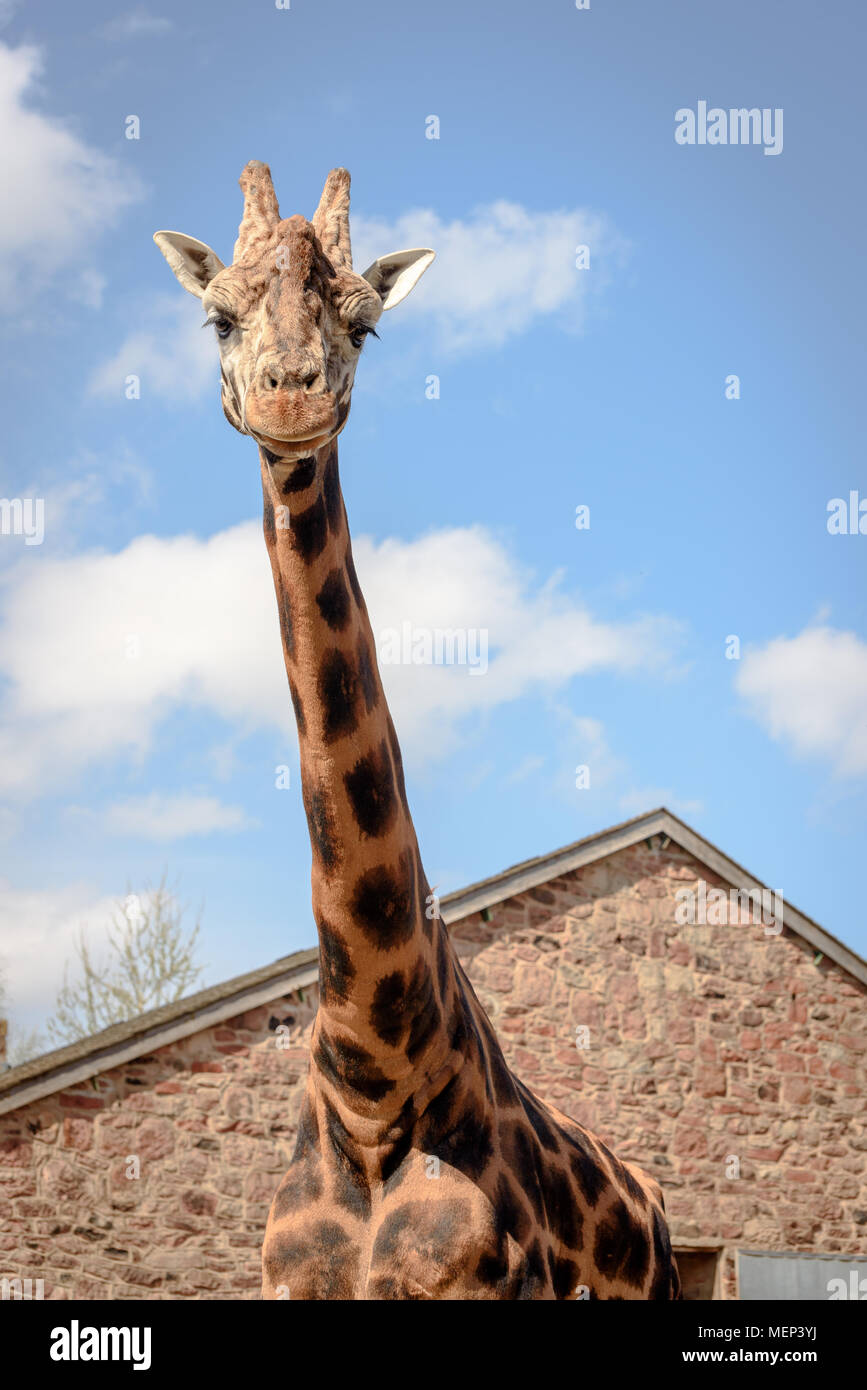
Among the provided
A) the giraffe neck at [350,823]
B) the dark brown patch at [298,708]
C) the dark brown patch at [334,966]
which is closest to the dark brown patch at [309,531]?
the giraffe neck at [350,823]

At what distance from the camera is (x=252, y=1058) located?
32.6 ft

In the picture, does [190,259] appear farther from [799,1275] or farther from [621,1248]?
[799,1275]

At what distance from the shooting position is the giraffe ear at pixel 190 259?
423 centimetres

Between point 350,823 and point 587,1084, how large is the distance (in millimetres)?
7720

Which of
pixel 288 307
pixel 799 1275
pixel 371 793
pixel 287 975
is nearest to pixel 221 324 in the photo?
pixel 288 307

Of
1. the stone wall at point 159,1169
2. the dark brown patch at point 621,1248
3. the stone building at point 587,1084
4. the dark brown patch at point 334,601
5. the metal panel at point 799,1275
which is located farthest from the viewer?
the metal panel at point 799,1275

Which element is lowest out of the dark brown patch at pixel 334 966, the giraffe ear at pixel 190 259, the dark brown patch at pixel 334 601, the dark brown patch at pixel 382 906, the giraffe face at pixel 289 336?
the dark brown patch at pixel 334 966

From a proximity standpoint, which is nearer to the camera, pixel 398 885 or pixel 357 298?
pixel 357 298

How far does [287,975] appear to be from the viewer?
33.6ft

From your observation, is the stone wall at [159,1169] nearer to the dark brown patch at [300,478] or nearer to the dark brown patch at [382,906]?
the dark brown patch at [382,906]

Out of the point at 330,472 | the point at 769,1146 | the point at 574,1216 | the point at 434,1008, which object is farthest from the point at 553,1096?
the point at 330,472
